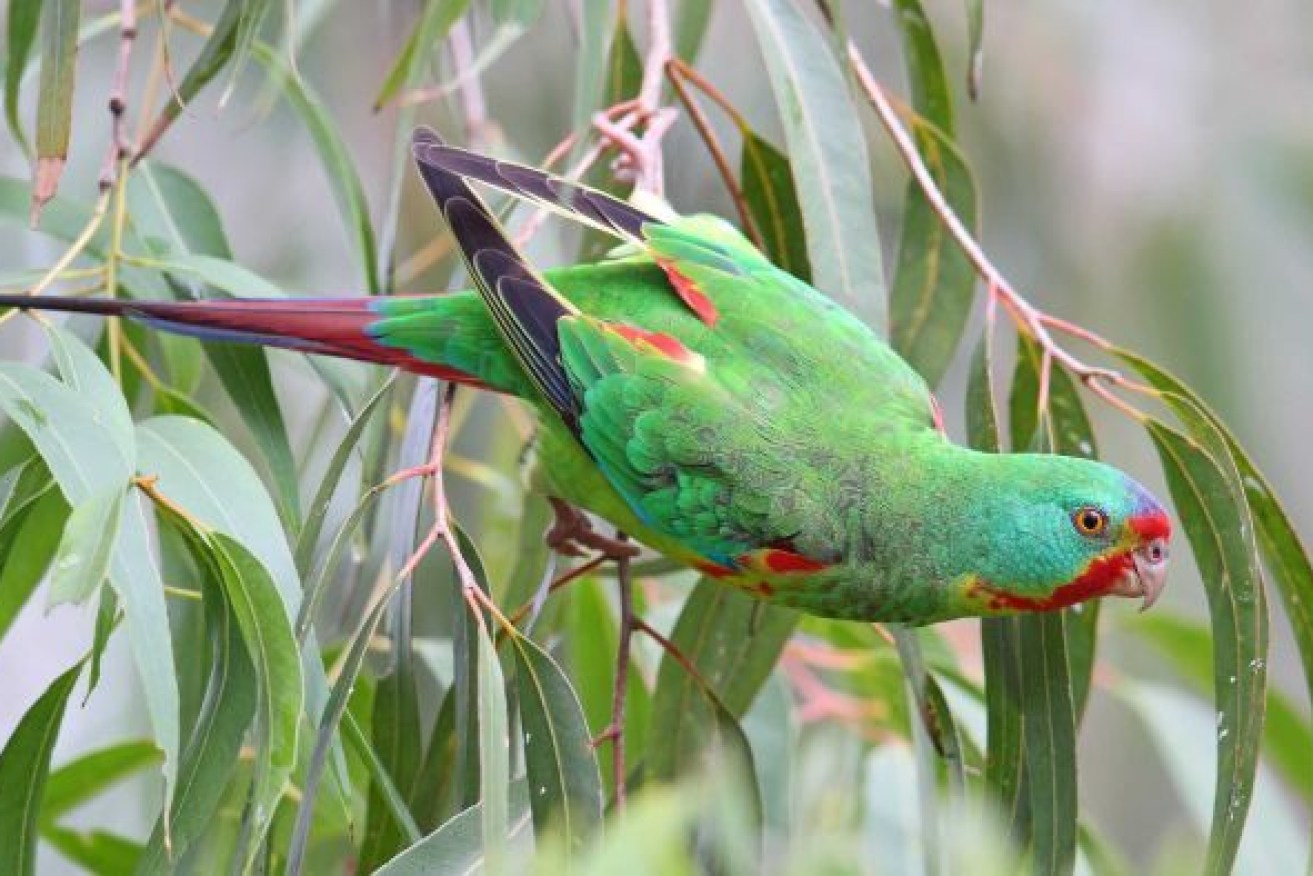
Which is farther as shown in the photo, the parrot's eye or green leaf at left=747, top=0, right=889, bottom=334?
green leaf at left=747, top=0, right=889, bottom=334

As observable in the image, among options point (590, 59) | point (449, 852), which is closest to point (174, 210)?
point (590, 59)

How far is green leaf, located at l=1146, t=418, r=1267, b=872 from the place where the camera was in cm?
180

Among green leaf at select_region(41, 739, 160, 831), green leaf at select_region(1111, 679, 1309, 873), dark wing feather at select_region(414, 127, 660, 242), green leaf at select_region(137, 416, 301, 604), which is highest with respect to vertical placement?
dark wing feather at select_region(414, 127, 660, 242)

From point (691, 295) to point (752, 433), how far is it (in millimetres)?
197

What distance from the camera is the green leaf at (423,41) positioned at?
201cm

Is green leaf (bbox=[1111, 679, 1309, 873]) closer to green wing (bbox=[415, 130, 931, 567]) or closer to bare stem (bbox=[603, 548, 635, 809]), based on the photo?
green wing (bbox=[415, 130, 931, 567])

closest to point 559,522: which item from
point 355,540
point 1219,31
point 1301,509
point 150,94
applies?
point 355,540

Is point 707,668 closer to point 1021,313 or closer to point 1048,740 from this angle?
point 1048,740

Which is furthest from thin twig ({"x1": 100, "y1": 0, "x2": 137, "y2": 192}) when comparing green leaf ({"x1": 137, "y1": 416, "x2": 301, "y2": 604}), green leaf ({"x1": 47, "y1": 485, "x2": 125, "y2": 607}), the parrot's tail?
green leaf ({"x1": 47, "y1": 485, "x2": 125, "y2": 607})

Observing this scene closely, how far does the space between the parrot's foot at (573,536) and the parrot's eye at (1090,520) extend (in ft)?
1.61

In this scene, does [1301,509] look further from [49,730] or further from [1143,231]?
[49,730]

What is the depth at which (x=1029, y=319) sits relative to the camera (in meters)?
1.99

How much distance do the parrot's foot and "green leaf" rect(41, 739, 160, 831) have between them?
0.67m

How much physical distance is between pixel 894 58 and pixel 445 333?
294 cm
